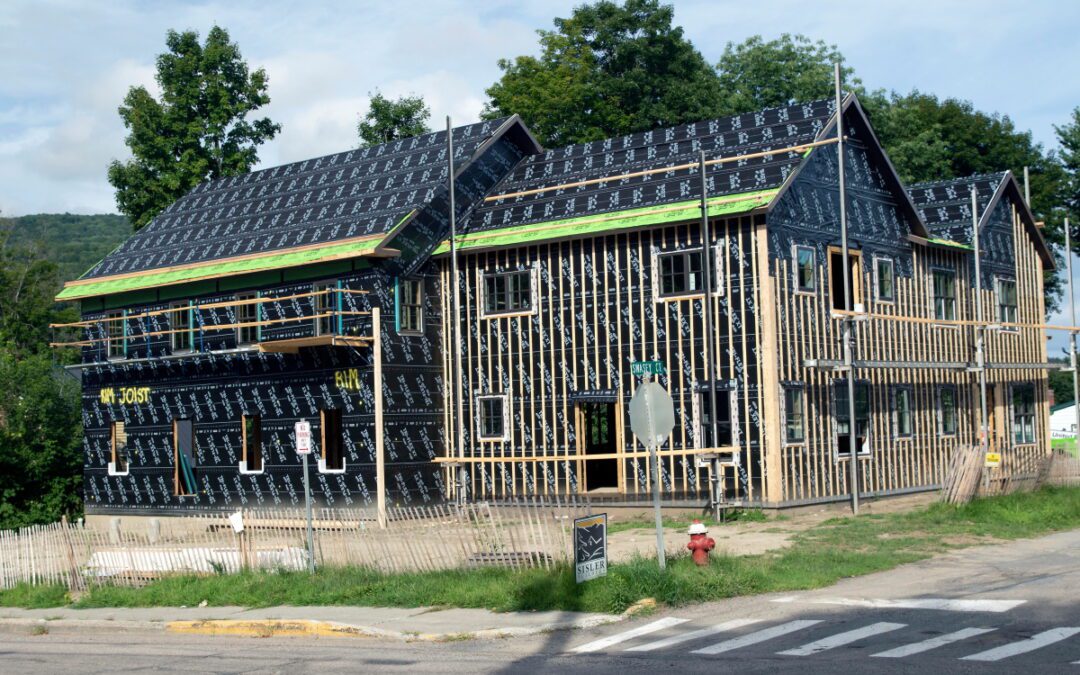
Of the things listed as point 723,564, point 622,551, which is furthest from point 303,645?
point 622,551

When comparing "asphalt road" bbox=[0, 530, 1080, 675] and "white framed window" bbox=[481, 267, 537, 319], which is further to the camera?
"white framed window" bbox=[481, 267, 537, 319]

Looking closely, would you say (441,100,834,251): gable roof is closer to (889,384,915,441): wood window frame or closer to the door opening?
the door opening

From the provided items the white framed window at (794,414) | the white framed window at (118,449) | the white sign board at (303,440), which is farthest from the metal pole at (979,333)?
the white framed window at (118,449)

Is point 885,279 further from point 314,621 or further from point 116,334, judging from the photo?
point 116,334

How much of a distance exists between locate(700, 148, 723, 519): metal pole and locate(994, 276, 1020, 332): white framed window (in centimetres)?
1246

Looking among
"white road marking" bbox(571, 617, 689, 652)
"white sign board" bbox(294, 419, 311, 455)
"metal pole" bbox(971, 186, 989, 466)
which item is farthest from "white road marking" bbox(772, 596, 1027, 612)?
"metal pole" bbox(971, 186, 989, 466)

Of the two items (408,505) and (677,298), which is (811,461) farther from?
(408,505)

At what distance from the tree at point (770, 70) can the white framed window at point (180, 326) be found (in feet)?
97.2

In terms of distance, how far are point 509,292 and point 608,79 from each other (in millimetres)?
27935

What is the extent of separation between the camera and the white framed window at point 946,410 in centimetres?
3400

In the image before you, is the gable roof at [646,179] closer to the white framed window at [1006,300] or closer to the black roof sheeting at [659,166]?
the black roof sheeting at [659,166]

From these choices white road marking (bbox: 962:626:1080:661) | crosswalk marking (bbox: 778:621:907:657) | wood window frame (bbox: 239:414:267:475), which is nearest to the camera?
white road marking (bbox: 962:626:1080:661)

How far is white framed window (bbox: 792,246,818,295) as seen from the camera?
29156 mm

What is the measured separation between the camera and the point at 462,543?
786 inches
